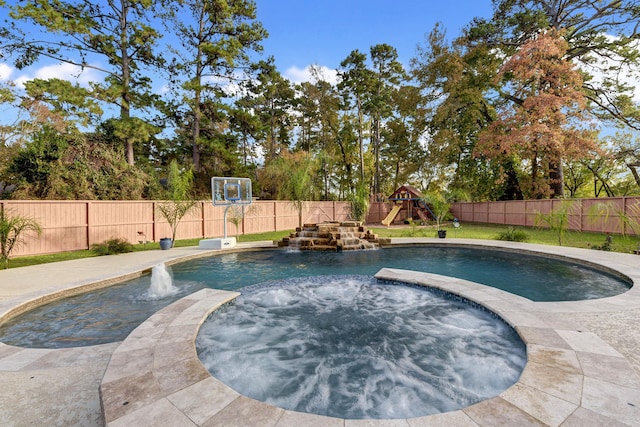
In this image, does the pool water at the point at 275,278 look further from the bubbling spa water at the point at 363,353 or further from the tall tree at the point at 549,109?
the tall tree at the point at 549,109

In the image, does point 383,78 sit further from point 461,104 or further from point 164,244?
point 164,244

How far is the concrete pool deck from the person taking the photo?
1.73 metres

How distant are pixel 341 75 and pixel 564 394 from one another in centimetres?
2582

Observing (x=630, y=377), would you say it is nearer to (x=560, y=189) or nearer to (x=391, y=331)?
(x=391, y=331)

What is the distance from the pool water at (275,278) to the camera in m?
3.71

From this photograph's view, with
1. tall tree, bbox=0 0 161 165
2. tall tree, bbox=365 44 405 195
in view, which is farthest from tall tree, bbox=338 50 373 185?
tall tree, bbox=0 0 161 165

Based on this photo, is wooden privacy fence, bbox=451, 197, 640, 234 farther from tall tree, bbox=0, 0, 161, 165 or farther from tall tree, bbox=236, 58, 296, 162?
tall tree, bbox=0, 0, 161, 165

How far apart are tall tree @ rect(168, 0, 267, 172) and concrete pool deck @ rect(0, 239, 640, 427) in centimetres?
1578

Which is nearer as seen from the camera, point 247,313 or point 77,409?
point 77,409

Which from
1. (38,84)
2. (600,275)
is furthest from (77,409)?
(38,84)

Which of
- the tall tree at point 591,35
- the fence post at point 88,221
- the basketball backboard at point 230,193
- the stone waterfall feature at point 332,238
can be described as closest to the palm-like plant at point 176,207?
the basketball backboard at point 230,193

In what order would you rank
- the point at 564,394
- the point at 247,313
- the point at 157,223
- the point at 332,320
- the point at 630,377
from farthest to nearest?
the point at 157,223
the point at 247,313
the point at 332,320
the point at 630,377
the point at 564,394

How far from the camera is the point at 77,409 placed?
1.92 metres

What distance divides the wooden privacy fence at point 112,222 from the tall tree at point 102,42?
17.1ft
